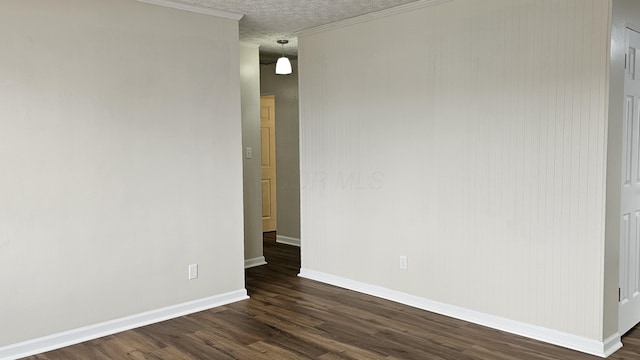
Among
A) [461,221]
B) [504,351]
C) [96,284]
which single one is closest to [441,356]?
[504,351]

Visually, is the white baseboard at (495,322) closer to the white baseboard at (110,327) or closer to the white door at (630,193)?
the white door at (630,193)

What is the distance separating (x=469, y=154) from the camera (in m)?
3.90

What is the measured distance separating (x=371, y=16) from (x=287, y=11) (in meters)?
0.72

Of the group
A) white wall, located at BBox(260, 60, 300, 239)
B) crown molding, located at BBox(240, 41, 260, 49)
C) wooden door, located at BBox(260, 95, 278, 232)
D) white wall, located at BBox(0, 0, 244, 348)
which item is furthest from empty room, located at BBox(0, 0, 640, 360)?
wooden door, located at BBox(260, 95, 278, 232)

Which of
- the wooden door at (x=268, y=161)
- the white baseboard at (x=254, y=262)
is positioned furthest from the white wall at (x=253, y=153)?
the wooden door at (x=268, y=161)

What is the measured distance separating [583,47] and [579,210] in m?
1.01

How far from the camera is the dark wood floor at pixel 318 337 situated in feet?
11.1

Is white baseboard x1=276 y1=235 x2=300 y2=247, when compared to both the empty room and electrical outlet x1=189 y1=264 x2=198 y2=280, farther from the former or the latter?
electrical outlet x1=189 y1=264 x2=198 y2=280

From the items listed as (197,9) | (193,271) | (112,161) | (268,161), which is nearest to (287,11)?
(197,9)

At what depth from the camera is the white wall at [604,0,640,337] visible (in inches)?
126

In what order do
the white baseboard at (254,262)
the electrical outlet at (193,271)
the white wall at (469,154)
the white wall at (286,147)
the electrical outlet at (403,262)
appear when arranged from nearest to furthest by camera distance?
the white wall at (469,154), the electrical outlet at (193,271), the electrical outlet at (403,262), the white baseboard at (254,262), the white wall at (286,147)

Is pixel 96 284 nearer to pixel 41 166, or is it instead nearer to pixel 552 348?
pixel 41 166

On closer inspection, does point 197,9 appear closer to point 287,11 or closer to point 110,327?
point 287,11

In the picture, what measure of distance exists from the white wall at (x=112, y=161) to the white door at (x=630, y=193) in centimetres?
291
